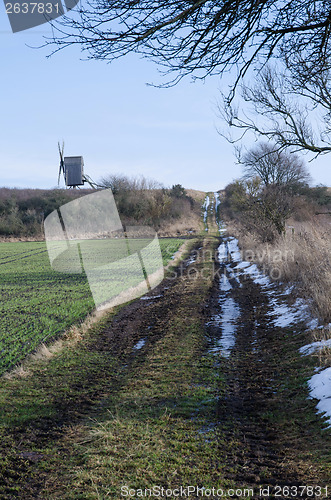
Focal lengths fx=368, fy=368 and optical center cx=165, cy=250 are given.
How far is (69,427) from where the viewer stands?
14.7 feet

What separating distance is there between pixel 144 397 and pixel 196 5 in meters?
4.84

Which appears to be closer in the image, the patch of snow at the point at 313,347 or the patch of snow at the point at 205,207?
the patch of snow at the point at 313,347

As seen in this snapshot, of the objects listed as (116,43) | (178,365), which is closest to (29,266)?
(178,365)

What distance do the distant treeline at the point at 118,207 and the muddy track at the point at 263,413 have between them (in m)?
42.4

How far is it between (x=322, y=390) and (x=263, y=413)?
89 cm

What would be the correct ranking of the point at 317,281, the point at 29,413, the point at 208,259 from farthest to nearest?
the point at 208,259, the point at 317,281, the point at 29,413

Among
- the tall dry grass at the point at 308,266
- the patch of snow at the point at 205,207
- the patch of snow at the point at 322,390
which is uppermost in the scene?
the patch of snow at the point at 205,207

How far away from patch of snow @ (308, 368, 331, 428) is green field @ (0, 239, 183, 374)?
5001mm

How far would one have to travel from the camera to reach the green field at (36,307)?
7829 mm

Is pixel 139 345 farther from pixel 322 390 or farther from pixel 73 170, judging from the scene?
pixel 73 170

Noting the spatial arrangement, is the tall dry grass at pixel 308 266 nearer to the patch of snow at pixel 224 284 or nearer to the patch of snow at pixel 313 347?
the patch of snow at pixel 313 347

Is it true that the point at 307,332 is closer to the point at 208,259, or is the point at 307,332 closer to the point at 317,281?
the point at 317,281

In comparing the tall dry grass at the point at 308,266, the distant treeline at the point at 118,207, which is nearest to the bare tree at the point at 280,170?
the distant treeline at the point at 118,207

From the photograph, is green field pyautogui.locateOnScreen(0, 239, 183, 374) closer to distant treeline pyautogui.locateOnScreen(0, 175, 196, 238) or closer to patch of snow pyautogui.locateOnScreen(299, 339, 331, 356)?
patch of snow pyautogui.locateOnScreen(299, 339, 331, 356)
